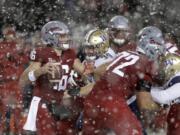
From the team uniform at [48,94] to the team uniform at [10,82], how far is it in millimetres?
1524

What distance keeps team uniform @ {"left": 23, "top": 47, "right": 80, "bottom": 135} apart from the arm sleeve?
1310mm

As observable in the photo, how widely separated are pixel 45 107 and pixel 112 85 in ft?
3.93

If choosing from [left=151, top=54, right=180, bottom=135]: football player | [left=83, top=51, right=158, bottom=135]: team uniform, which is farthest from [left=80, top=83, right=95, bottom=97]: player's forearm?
[left=151, top=54, right=180, bottom=135]: football player

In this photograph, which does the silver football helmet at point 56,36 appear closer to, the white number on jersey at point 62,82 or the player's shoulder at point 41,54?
the player's shoulder at point 41,54

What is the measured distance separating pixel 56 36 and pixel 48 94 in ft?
1.98

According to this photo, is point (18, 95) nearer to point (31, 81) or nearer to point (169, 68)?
point (31, 81)

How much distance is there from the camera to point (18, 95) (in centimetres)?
820

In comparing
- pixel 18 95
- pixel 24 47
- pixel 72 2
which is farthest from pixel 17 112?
pixel 72 2

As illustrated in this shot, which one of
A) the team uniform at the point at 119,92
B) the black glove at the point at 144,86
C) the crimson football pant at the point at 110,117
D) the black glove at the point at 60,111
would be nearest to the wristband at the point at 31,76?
the black glove at the point at 60,111

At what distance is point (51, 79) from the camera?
649 centimetres

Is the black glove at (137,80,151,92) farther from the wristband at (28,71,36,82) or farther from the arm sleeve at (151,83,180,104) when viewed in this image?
the wristband at (28,71,36,82)

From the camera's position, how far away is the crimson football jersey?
257 inches

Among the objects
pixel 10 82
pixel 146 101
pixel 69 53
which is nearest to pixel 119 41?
pixel 69 53

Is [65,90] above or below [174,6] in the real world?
above
